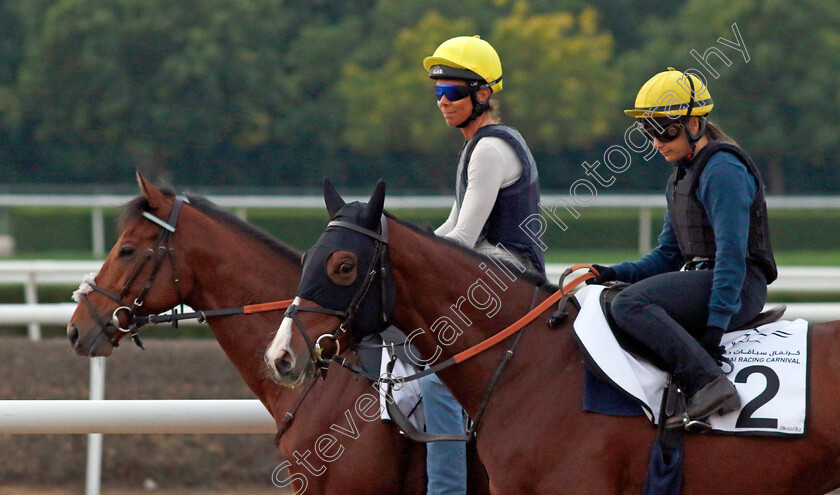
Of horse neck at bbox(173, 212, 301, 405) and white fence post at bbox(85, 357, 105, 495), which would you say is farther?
white fence post at bbox(85, 357, 105, 495)

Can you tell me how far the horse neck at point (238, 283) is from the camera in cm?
420

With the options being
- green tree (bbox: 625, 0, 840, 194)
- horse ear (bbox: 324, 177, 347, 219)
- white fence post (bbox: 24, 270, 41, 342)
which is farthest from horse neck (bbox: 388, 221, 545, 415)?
green tree (bbox: 625, 0, 840, 194)

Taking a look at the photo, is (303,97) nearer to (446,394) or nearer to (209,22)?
(209,22)

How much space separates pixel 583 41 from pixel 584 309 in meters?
32.9

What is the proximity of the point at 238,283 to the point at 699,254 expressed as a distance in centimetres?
183

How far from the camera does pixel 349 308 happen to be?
327 cm

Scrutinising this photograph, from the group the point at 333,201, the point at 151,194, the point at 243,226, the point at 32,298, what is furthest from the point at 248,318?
the point at 32,298

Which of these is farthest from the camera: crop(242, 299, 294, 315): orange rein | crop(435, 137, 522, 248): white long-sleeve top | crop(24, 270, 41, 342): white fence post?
crop(24, 270, 41, 342): white fence post

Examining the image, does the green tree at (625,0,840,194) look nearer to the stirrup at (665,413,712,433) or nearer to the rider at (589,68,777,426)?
the rider at (589,68,777,426)

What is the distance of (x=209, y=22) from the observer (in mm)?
36844

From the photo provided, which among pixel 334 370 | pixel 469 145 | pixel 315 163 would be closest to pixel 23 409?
pixel 334 370

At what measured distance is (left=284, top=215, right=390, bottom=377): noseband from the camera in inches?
127

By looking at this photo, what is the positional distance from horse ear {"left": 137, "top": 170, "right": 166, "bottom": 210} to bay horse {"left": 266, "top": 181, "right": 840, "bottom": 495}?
107cm

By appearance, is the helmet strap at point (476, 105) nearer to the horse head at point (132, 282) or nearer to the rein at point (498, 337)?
the rein at point (498, 337)
